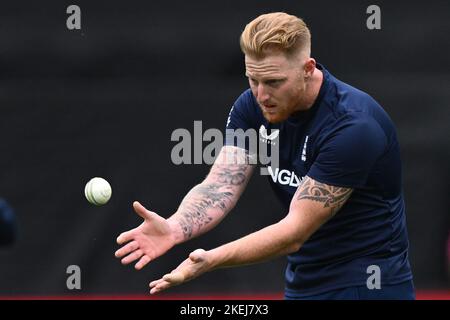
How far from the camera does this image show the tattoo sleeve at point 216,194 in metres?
5.18

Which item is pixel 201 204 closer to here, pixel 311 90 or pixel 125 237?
pixel 125 237

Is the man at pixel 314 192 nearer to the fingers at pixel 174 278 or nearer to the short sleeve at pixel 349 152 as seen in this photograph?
the short sleeve at pixel 349 152

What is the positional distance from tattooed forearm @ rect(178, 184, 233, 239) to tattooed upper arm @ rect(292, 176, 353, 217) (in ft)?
2.02

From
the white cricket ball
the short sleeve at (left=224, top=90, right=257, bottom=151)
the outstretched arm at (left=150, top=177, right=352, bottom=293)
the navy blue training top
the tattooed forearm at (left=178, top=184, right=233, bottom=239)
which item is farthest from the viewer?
the white cricket ball

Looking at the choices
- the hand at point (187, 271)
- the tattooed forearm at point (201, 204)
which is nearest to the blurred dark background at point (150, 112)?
the tattooed forearm at point (201, 204)

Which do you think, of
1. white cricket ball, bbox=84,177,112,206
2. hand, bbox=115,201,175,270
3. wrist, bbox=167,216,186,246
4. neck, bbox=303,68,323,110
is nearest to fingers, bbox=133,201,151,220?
hand, bbox=115,201,175,270

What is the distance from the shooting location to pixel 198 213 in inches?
206

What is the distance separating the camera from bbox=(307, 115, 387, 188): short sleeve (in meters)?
4.72

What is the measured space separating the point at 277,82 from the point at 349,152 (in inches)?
18.6

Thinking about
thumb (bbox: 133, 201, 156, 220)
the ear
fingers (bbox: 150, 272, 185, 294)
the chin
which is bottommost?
fingers (bbox: 150, 272, 185, 294)

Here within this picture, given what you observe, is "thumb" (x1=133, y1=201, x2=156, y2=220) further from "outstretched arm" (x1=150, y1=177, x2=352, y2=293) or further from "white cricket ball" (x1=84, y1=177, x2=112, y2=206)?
"white cricket ball" (x1=84, y1=177, x2=112, y2=206)

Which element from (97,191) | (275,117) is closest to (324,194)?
(275,117)

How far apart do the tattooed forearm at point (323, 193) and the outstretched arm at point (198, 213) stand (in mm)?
635
